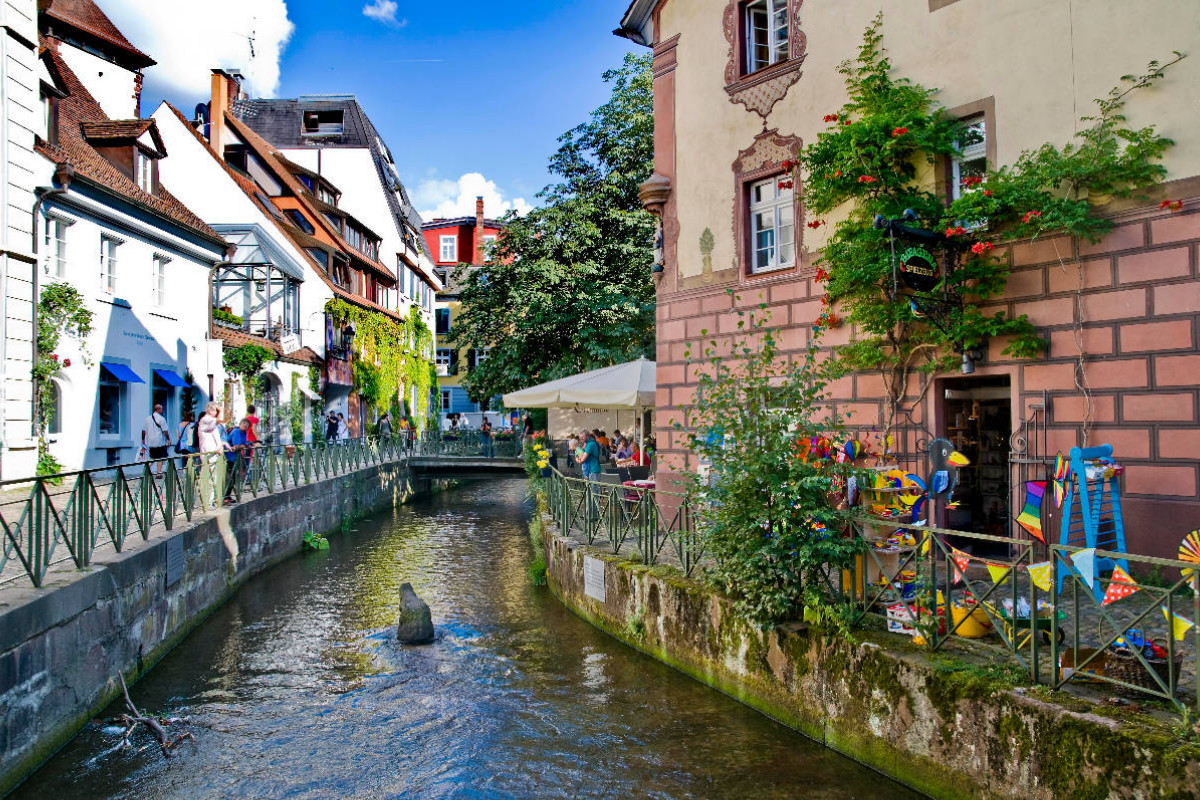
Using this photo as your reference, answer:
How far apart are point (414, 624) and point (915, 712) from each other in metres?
6.17

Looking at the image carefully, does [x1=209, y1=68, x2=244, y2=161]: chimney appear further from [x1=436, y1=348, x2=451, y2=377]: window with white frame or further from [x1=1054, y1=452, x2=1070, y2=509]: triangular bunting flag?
[x1=1054, y1=452, x2=1070, y2=509]: triangular bunting flag

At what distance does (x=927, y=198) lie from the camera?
1000cm

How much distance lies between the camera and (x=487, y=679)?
8.79 meters

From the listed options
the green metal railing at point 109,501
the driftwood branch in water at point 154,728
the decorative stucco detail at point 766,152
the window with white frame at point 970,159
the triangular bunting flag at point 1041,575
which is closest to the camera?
the triangular bunting flag at point 1041,575

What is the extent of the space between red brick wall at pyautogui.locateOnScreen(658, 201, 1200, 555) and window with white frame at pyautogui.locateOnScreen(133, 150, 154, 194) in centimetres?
1765

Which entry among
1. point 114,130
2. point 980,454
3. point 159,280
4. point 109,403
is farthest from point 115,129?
point 980,454

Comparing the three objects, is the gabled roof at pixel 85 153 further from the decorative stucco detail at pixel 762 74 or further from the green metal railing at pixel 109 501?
the decorative stucco detail at pixel 762 74

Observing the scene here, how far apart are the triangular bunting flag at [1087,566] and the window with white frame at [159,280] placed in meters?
19.2

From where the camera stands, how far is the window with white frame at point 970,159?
979 cm

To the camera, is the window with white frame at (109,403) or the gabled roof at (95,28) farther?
the gabled roof at (95,28)

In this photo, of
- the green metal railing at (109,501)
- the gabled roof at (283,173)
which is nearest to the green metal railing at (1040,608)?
the green metal railing at (109,501)

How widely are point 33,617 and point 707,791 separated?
5.06 meters

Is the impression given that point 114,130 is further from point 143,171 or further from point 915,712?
point 915,712

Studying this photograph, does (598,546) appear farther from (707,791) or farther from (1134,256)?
(1134,256)
